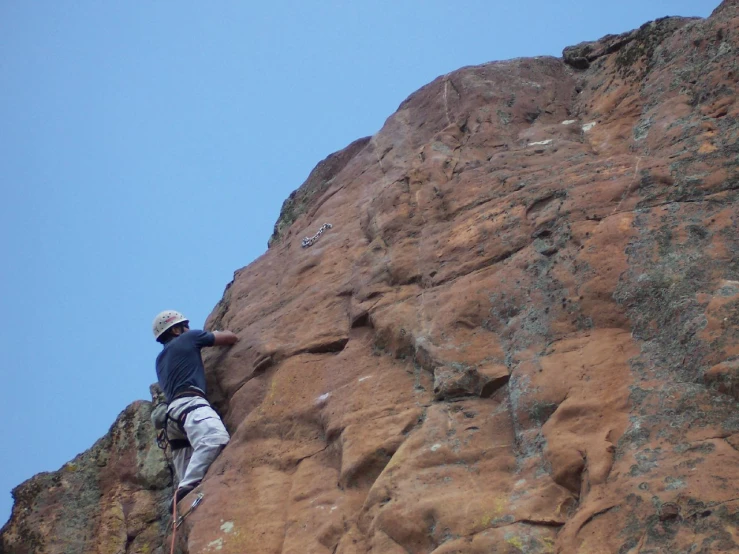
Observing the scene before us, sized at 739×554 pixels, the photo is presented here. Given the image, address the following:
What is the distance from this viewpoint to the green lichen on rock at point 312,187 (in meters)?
10.9

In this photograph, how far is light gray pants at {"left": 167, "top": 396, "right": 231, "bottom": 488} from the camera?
760 cm

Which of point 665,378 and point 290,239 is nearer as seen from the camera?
point 665,378

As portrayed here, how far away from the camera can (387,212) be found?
838cm

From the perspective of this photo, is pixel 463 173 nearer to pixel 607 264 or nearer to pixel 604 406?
pixel 607 264

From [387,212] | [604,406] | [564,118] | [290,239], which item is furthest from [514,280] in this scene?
[290,239]

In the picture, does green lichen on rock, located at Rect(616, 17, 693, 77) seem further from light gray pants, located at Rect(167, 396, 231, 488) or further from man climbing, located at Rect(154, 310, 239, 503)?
light gray pants, located at Rect(167, 396, 231, 488)

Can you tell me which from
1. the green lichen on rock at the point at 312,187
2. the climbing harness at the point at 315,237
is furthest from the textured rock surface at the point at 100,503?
the green lichen on rock at the point at 312,187

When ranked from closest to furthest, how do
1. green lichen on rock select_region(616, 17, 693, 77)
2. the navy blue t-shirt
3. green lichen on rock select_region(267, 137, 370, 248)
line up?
1. the navy blue t-shirt
2. green lichen on rock select_region(616, 17, 693, 77)
3. green lichen on rock select_region(267, 137, 370, 248)

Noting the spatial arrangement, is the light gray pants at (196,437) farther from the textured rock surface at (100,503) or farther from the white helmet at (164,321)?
the white helmet at (164,321)

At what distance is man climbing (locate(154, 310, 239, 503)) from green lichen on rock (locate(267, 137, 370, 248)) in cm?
266

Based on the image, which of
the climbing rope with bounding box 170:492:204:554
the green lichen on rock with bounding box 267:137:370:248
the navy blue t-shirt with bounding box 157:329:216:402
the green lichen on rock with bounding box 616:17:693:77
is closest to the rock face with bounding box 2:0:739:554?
the green lichen on rock with bounding box 616:17:693:77

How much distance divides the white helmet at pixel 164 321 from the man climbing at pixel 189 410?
0.18m

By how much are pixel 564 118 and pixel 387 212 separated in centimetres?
221

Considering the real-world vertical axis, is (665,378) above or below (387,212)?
below
